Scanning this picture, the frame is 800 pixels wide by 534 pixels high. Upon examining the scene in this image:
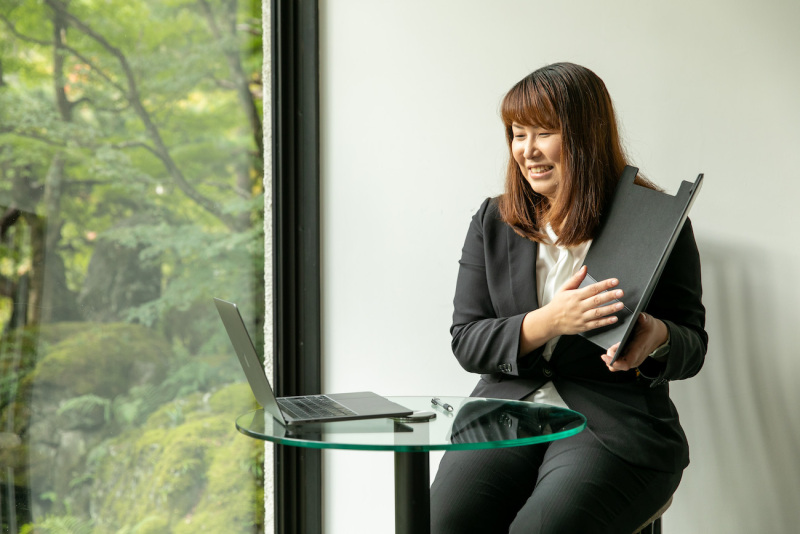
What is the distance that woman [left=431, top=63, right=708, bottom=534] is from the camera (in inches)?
56.6

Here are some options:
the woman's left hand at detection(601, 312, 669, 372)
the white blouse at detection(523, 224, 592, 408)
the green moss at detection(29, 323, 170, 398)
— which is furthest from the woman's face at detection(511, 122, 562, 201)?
the green moss at detection(29, 323, 170, 398)

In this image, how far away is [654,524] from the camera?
1.59 meters

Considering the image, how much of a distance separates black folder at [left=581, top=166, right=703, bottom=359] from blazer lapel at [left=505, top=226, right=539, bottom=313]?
0.14 meters

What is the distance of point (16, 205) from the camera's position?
1.56m

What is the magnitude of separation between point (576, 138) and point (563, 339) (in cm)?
47

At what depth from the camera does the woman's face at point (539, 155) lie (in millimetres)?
1723

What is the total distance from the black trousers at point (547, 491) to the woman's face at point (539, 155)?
23.7 inches

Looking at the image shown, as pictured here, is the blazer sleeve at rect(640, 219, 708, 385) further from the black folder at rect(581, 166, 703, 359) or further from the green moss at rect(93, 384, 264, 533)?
the green moss at rect(93, 384, 264, 533)

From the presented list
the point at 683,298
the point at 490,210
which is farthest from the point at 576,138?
the point at 683,298

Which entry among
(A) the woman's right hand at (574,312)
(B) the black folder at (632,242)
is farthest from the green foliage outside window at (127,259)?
(B) the black folder at (632,242)

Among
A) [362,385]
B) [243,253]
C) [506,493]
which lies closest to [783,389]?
[506,493]

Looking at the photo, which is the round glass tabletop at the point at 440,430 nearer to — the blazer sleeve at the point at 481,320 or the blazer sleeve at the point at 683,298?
the blazer sleeve at the point at 481,320

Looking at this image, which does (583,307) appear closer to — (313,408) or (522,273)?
(522,273)

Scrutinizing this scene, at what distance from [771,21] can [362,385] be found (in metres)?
1.54
